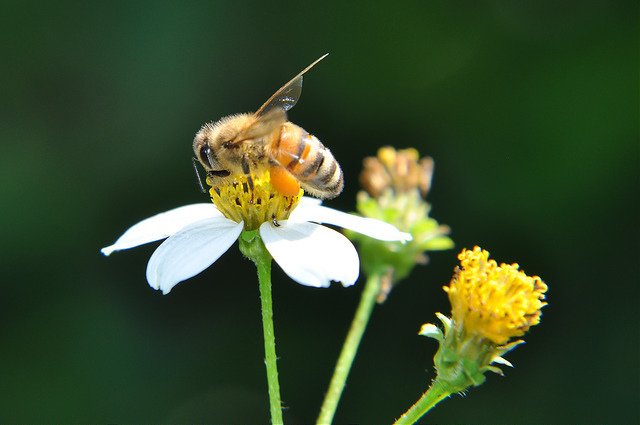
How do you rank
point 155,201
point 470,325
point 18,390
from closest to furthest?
point 470,325 < point 18,390 < point 155,201

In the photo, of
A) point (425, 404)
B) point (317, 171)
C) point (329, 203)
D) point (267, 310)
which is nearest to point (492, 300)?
point (425, 404)

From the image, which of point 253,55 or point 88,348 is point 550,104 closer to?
point 253,55

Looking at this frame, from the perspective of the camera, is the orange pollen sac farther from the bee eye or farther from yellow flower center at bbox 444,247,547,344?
yellow flower center at bbox 444,247,547,344

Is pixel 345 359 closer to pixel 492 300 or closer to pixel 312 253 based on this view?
pixel 312 253

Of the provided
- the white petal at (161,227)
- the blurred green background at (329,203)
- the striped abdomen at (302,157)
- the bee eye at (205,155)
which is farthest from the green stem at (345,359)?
the blurred green background at (329,203)

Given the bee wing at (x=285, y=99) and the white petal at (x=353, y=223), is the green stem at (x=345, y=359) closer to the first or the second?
the white petal at (x=353, y=223)

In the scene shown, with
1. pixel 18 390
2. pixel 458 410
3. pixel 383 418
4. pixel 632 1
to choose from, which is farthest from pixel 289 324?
pixel 632 1

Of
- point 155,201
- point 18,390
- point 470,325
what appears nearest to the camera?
point 470,325
